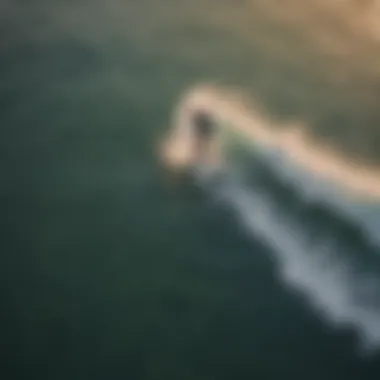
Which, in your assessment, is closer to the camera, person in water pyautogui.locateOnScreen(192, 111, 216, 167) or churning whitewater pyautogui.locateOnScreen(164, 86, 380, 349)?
churning whitewater pyautogui.locateOnScreen(164, 86, 380, 349)

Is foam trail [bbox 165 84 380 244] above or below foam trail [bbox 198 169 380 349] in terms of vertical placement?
above

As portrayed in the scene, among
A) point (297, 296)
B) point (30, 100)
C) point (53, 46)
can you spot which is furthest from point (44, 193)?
point (297, 296)

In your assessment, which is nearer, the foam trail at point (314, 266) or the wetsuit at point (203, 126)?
the foam trail at point (314, 266)

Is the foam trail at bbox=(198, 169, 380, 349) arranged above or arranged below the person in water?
below

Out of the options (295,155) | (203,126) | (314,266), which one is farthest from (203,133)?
(314,266)

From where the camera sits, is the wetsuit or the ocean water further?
the wetsuit

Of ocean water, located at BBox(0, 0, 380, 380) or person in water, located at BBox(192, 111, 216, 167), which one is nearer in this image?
ocean water, located at BBox(0, 0, 380, 380)

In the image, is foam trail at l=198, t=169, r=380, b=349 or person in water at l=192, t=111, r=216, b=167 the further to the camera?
person in water at l=192, t=111, r=216, b=167

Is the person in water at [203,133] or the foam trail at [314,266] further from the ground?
the person in water at [203,133]
